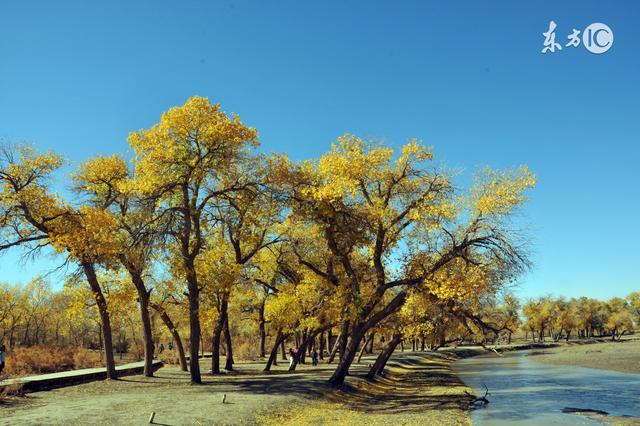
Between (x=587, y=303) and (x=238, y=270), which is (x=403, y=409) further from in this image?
(x=587, y=303)

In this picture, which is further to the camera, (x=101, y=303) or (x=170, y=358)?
(x=170, y=358)

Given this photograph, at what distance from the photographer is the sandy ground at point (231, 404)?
17828 millimetres

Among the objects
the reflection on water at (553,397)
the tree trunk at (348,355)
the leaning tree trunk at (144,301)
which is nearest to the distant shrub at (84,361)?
the leaning tree trunk at (144,301)

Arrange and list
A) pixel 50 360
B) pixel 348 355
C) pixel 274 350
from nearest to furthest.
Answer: pixel 348 355 < pixel 274 350 < pixel 50 360

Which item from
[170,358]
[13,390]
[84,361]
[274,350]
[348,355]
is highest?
[348,355]

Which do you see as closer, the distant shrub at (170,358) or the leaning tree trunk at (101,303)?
the leaning tree trunk at (101,303)

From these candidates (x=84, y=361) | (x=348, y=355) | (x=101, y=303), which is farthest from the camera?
(x=84, y=361)

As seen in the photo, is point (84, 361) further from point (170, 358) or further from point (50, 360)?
point (170, 358)

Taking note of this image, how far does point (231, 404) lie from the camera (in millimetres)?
21109

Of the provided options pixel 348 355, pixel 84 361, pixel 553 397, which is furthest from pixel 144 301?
pixel 553 397

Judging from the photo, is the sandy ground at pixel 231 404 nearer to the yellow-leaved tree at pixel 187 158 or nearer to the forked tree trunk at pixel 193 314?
the forked tree trunk at pixel 193 314

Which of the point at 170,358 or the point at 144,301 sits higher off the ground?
the point at 144,301

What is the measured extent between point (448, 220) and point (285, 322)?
1505cm

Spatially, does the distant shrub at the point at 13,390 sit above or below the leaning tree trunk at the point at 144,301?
below
